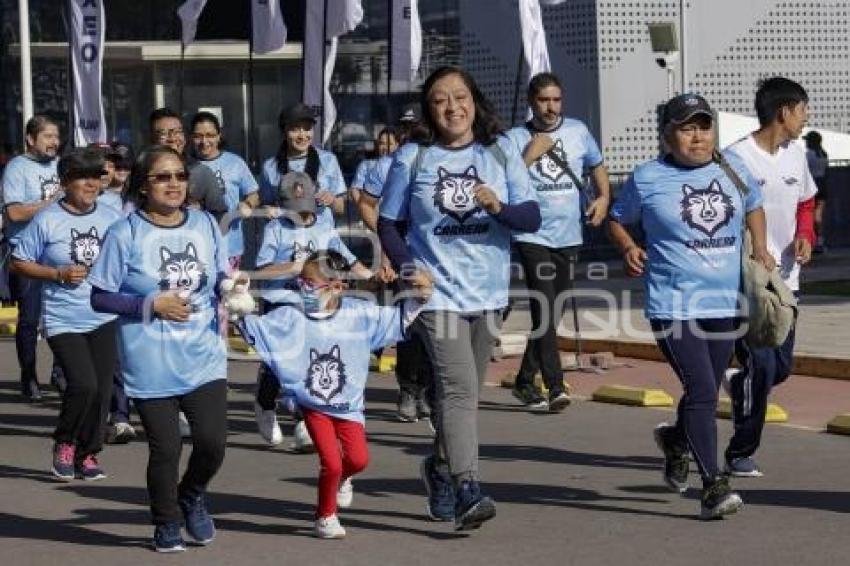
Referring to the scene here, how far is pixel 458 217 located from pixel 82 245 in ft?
9.03

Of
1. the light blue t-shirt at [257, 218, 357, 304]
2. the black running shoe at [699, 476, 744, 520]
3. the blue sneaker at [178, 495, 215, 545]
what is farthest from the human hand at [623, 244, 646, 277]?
the light blue t-shirt at [257, 218, 357, 304]

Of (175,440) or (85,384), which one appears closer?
(175,440)

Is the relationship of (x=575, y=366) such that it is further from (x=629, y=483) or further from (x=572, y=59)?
(x=572, y=59)

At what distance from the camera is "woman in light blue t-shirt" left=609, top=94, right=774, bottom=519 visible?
9.54 meters

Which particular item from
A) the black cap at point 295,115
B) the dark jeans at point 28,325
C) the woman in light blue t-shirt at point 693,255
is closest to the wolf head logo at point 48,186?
the dark jeans at point 28,325

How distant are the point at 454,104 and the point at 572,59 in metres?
25.0

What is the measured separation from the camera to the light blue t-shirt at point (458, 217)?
9.30m

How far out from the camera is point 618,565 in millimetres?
8484

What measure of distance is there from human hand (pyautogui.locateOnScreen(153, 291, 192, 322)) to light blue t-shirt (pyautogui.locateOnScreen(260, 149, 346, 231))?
368 cm

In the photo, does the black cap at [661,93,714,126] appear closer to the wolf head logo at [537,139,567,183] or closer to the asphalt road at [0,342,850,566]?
the asphalt road at [0,342,850,566]

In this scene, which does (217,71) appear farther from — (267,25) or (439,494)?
(439,494)

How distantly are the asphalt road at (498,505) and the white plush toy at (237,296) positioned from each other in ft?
3.20

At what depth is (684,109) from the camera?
9.58 meters

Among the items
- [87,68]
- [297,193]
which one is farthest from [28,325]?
[87,68]
